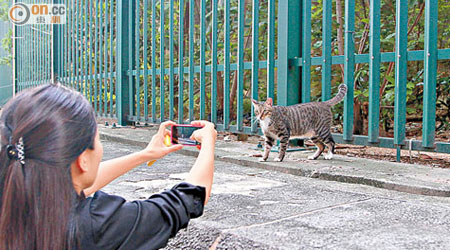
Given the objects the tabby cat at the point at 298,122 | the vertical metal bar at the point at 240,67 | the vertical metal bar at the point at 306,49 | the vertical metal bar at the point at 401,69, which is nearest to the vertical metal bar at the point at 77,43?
the vertical metal bar at the point at 240,67

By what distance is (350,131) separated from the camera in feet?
13.7

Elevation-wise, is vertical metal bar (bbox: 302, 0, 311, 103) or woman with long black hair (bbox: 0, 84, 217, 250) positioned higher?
vertical metal bar (bbox: 302, 0, 311, 103)

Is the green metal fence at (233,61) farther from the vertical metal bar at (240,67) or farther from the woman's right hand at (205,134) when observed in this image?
the woman's right hand at (205,134)

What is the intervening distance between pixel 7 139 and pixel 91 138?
7.4 inches

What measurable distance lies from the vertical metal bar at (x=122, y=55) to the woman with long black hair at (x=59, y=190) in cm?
655

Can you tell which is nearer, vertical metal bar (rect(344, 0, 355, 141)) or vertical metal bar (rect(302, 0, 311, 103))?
vertical metal bar (rect(344, 0, 355, 141))

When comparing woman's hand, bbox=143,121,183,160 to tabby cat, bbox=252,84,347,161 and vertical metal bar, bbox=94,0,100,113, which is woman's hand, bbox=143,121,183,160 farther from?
vertical metal bar, bbox=94,0,100,113

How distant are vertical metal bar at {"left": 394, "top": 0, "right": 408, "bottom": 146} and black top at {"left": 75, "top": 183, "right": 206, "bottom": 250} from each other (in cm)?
286

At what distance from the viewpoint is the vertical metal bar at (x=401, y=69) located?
3.72m

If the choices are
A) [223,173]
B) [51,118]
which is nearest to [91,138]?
[51,118]

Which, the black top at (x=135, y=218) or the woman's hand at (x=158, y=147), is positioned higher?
the woman's hand at (x=158, y=147)

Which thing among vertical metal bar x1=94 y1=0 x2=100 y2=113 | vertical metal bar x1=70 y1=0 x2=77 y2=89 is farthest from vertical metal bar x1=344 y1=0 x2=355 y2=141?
vertical metal bar x1=70 y1=0 x2=77 y2=89

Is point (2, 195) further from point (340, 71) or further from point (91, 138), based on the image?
point (340, 71)

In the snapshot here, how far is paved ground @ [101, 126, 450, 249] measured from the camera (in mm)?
1856
